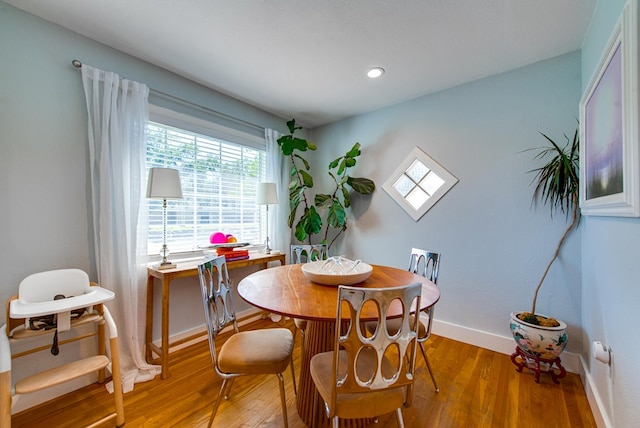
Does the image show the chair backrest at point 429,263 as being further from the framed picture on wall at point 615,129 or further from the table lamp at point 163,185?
the table lamp at point 163,185

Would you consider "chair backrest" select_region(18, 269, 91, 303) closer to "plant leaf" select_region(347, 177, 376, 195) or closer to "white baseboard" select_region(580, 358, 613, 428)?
"plant leaf" select_region(347, 177, 376, 195)

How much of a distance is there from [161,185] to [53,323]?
Result: 3.40ft

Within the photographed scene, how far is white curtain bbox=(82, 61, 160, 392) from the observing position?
1816mm

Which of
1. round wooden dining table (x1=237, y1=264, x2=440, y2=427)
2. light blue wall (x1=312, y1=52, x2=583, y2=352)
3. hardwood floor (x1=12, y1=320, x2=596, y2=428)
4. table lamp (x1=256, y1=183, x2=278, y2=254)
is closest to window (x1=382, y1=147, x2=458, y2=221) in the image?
light blue wall (x1=312, y1=52, x2=583, y2=352)

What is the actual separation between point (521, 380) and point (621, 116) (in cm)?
181

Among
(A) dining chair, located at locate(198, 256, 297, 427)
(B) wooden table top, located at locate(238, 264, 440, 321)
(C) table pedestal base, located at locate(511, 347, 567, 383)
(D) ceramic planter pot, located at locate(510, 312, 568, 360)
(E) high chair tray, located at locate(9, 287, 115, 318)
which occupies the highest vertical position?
(B) wooden table top, located at locate(238, 264, 440, 321)

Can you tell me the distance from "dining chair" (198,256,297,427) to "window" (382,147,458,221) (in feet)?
6.34

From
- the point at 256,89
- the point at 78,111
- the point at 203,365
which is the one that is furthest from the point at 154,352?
the point at 256,89

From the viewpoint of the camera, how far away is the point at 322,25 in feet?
5.65

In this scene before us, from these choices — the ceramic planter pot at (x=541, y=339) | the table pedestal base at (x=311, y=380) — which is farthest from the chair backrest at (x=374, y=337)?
the ceramic planter pot at (x=541, y=339)

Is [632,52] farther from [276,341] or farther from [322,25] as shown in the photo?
[276,341]

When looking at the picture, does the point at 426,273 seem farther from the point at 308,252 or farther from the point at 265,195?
the point at 265,195

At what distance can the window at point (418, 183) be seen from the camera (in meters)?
2.60

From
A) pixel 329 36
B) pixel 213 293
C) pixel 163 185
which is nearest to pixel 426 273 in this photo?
pixel 213 293
